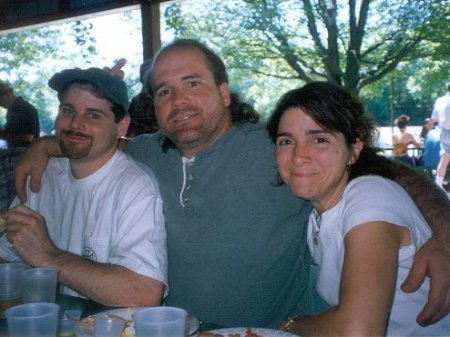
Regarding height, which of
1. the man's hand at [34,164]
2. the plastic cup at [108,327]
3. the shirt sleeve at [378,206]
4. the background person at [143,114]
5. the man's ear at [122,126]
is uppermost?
the background person at [143,114]

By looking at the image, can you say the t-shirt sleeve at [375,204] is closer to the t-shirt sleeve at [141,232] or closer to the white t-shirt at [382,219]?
the white t-shirt at [382,219]

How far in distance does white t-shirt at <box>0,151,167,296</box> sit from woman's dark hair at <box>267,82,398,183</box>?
63cm

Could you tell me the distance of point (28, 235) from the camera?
65.3 inches

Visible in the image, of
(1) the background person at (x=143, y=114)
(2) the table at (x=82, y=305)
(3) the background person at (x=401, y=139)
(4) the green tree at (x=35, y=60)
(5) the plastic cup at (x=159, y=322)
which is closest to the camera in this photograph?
(5) the plastic cup at (x=159, y=322)

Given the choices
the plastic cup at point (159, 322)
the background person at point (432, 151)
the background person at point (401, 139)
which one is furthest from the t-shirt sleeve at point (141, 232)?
the background person at point (401, 139)

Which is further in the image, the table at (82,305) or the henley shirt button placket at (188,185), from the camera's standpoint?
the henley shirt button placket at (188,185)

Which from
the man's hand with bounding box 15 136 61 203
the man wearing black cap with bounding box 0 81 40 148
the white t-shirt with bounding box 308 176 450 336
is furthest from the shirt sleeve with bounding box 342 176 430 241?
the man wearing black cap with bounding box 0 81 40 148

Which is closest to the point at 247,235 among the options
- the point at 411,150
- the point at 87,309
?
the point at 87,309

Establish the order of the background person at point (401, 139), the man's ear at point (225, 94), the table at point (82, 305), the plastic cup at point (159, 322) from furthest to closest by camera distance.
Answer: the background person at point (401, 139), the man's ear at point (225, 94), the table at point (82, 305), the plastic cup at point (159, 322)

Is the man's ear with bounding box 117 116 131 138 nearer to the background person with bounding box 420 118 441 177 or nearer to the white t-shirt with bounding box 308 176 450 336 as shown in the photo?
the white t-shirt with bounding box 308 176 450 336

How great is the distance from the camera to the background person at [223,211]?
193cm

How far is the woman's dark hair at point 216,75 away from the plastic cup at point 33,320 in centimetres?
118

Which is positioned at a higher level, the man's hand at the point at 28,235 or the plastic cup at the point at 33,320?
the man's hand at the point at 28,235

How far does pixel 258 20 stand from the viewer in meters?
9.27
